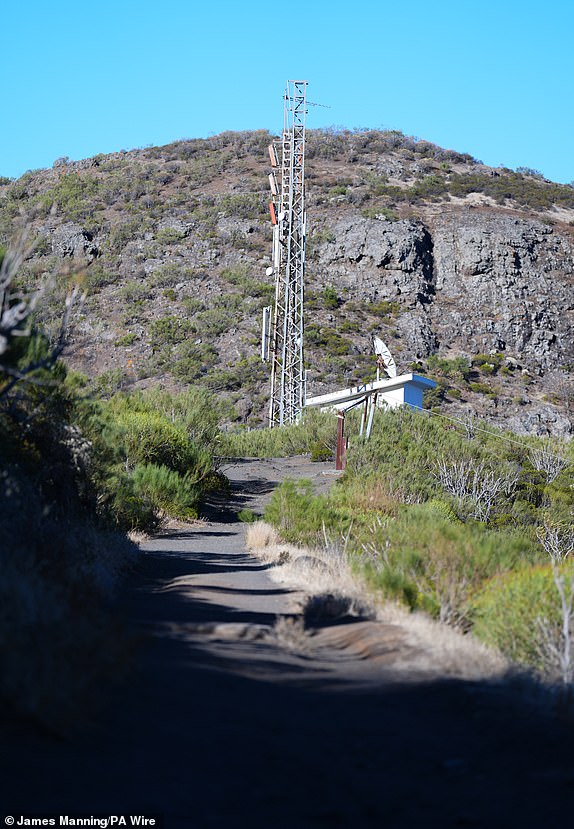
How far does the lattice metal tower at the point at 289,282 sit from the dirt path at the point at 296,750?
1082 inches

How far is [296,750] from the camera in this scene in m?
5.51

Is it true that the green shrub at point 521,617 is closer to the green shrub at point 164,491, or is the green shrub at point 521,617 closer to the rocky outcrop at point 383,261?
the green shrub at point 164,491

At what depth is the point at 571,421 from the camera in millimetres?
47875

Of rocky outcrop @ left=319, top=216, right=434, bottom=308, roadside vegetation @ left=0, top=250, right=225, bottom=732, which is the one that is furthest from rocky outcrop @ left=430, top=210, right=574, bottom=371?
roadside vegetation @ left=0, top=250, right=225, bottom=732

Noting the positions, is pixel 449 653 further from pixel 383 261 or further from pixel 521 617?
pixel 383 261

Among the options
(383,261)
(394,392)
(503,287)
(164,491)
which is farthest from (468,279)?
(164,491)

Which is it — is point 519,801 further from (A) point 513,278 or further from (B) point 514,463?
(A) point 513,278

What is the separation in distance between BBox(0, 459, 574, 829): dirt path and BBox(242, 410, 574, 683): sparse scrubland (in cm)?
113

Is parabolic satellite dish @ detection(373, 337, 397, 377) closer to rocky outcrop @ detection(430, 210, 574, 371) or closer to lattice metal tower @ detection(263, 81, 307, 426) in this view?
lattice metal tower @ detection(263, 81, 307, 426)

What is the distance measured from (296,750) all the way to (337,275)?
5489cm

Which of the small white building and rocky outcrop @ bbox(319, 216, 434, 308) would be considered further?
rocky outcrop @ bbox(319, 216, 434, 308)

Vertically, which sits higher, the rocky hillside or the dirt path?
the rocky hillside

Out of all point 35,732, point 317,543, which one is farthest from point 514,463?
point 35,732

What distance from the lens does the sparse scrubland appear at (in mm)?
8344
